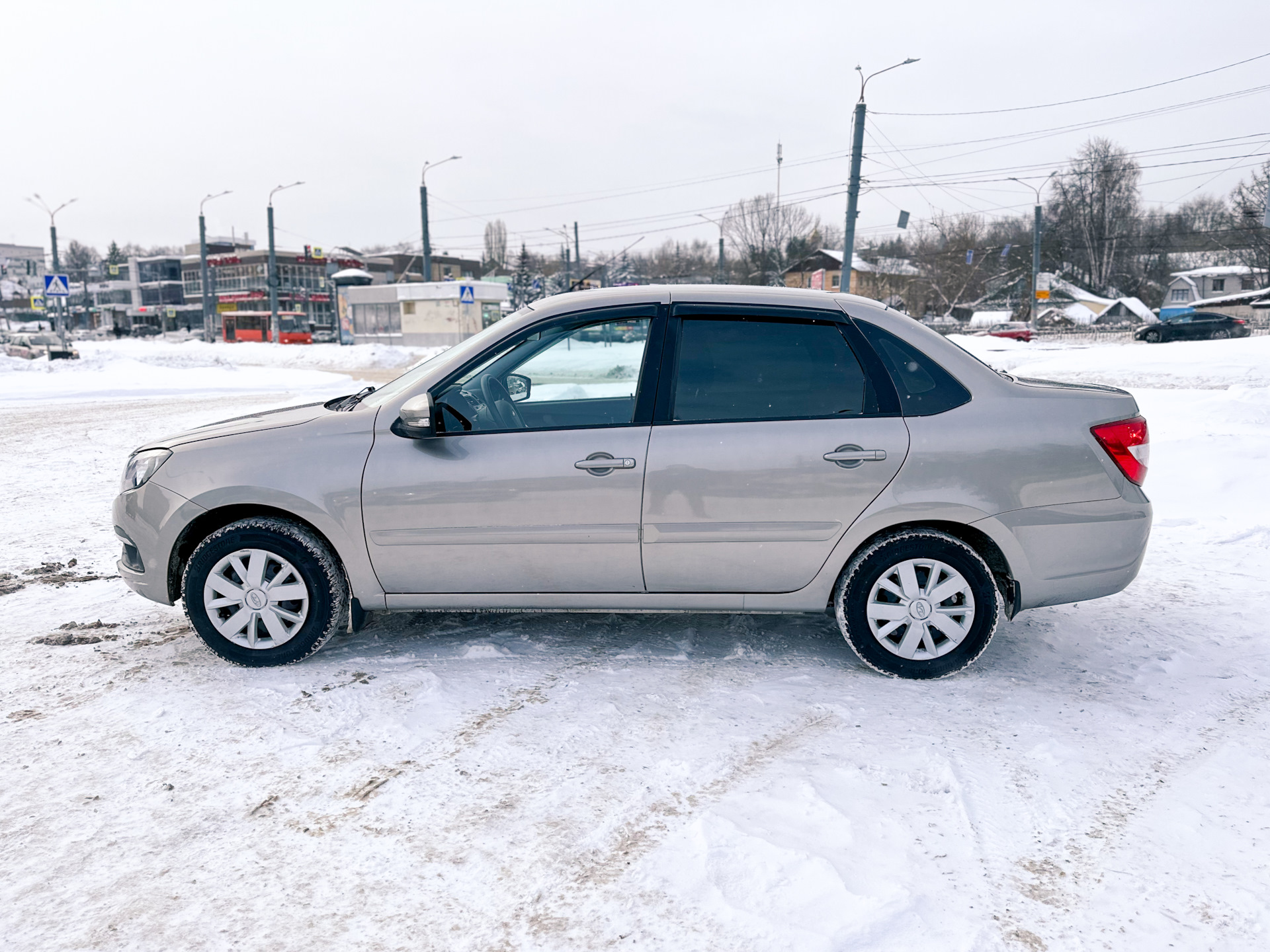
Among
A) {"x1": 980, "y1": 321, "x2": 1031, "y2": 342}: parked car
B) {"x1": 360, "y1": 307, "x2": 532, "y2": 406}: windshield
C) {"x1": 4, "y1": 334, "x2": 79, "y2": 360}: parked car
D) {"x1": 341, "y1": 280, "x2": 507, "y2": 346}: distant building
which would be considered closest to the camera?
{"x1": 360, "y1": 307, "x2": 532, "y2": 406}: windshield

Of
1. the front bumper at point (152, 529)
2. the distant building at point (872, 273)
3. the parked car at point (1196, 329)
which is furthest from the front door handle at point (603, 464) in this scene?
the distant building at point (872, 273)

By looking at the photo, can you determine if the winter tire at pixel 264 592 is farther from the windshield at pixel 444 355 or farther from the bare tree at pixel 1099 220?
the bare tree at pixel 1099 220

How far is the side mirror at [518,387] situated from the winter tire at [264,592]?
1.12 m

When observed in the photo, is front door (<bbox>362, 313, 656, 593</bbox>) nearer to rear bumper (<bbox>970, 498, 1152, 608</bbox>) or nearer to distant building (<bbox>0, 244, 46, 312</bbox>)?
rear bumper (<bbox>970, 498, 1152, 608</bbox>)

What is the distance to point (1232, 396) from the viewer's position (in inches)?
444

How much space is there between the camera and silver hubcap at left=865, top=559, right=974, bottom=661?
390cm

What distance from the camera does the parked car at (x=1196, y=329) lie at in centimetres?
4150

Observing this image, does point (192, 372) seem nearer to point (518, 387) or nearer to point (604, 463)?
point (518, 387)

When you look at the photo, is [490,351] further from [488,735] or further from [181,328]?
[181,328]

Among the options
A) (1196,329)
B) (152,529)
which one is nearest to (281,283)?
(1196,329)

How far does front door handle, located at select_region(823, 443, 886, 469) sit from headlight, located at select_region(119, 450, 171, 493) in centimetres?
294

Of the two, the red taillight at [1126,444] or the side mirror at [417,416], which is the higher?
the side mirror at [417,416]

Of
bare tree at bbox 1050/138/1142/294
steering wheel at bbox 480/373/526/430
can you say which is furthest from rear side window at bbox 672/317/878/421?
bare tree at bbox 1050/138/1142/294

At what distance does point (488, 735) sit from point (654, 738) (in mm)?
621
